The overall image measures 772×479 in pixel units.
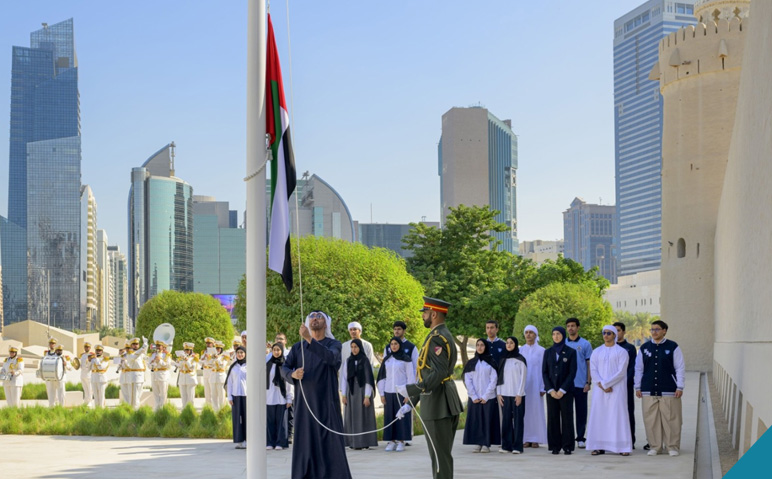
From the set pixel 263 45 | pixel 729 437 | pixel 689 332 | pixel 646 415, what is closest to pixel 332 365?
pixel 263 45

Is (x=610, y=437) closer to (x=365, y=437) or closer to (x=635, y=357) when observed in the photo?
(x=635, y=357)

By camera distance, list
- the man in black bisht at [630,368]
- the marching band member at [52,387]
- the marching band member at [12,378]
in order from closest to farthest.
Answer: the man in black bisht at [630,368] < the marching band member at [12,378] < the marching band member at [52,387]

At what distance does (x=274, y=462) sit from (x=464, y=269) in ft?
113

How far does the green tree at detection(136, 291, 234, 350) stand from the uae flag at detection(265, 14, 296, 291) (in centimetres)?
3931

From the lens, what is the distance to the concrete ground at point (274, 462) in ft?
35.7

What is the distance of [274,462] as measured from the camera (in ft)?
40.3

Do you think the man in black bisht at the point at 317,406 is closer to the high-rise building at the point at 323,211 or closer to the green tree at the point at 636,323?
the green tree at the point at 636,323

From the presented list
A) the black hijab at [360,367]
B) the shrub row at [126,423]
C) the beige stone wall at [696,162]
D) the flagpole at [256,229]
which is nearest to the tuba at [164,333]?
the shrub row at [126,423]

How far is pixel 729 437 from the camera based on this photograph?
15133mm

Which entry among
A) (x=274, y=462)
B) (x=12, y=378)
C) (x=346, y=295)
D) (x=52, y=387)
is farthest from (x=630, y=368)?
(x=346, y=295)

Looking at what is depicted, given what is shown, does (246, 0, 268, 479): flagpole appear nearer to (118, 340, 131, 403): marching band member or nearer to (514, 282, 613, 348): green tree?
(118, 340, 131, 403): marching band member

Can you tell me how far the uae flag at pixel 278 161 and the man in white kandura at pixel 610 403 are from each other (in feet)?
22.4

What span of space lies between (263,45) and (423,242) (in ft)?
137

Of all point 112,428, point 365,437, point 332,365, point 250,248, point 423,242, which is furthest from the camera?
point 423,242
